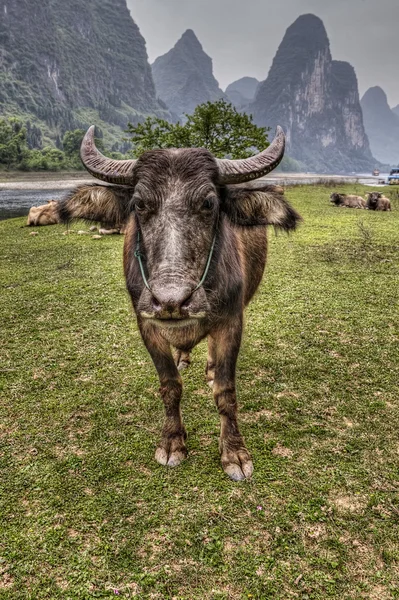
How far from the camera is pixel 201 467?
277 centimetres

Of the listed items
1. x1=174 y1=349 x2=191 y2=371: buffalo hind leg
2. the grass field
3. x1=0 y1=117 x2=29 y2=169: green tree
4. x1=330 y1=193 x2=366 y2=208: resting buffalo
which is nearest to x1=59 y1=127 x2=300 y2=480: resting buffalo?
the grass field

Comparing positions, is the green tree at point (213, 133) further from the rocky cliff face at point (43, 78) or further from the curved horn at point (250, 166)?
the rocky cliff face at point (43, 78)

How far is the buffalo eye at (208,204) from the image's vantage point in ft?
7.30

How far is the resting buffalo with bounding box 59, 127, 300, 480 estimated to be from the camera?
206cm

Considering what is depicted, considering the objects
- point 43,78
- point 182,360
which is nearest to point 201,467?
point 182,360

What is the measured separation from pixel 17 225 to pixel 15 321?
1046 cm

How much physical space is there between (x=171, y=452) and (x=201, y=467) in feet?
0.87

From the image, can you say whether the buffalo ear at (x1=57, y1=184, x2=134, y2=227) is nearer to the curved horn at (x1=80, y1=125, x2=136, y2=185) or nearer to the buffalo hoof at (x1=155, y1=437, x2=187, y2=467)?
the curved horn at (x1=80, y1=125, x2=136, y2=185)

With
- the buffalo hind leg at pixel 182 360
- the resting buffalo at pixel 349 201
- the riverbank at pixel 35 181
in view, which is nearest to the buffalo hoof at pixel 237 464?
the buffalo hind leg at pixel 182 360

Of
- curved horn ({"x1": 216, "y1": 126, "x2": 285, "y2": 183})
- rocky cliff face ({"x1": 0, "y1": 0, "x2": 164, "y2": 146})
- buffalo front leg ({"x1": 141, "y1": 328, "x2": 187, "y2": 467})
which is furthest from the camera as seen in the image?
rocky cliff face ({"x1": 0, "y1": 0, "x2": 164, "y2": 146})

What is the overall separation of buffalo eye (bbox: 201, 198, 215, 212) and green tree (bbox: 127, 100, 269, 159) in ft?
66.7

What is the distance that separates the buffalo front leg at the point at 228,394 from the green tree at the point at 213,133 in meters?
20.2

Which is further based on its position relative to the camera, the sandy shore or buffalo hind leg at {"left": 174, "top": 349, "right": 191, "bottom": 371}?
the sandy shore

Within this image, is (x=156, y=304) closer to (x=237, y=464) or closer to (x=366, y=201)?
(x=237, y=464)
